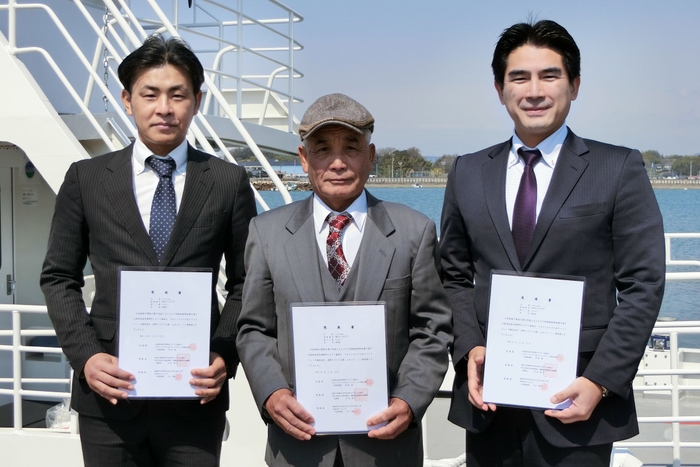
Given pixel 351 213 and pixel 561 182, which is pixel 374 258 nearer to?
pixel 351 213

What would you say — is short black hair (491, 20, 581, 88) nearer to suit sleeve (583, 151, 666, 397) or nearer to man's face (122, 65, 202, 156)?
suit sleeve (583, 151, 666, 397)

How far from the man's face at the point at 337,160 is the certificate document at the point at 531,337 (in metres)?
0.50

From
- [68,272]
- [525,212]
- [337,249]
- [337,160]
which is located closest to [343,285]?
[337,249]

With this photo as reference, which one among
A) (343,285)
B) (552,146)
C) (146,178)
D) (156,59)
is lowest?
(343,285)

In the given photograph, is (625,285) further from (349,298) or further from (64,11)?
(64,11)

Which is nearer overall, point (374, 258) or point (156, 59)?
point (374, 258)

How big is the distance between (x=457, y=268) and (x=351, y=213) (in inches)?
16.8

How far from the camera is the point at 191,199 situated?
7.77 feet

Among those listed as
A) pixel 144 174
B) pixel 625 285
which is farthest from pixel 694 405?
pixel 144 174

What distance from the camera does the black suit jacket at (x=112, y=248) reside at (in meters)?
2.31

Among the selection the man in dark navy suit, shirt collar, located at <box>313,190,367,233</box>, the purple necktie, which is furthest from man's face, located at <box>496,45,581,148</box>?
shirt collar, located at <box>313,190,367,233</box>

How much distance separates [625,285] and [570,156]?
0.42m

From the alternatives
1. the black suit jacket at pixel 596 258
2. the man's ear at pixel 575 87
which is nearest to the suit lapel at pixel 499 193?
the black suit jacket at pixel 596 258

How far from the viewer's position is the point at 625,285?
2.14m
